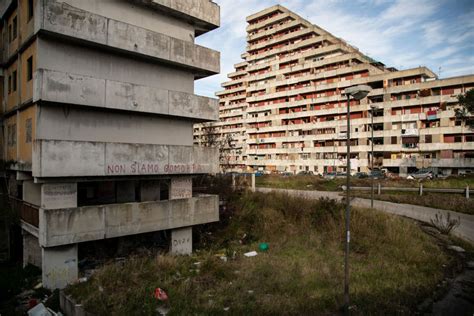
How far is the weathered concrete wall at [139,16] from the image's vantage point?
1079cm

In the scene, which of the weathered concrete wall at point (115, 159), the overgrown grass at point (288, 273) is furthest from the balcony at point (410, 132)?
the weathered concrete wall at point (115, 159)

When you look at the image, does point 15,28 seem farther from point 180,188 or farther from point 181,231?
point 181,231

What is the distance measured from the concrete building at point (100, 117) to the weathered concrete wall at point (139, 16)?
39 mm

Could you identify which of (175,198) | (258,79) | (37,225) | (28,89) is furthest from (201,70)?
(258,79)

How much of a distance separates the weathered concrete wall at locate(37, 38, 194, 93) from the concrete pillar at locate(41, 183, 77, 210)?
372 cm

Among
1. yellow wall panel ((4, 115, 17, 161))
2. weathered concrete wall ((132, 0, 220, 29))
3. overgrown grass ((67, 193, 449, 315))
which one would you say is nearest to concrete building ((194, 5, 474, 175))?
overgrown grass ((67, 193, 449, 315))

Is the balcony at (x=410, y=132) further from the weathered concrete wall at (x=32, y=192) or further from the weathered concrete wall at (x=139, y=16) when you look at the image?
the weathered concrete wall at (x=32, y=192)

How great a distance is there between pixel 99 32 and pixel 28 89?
311 centimetres

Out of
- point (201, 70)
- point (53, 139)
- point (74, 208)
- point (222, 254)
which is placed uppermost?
point (201, 70)

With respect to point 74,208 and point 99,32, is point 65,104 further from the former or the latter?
point 74,208

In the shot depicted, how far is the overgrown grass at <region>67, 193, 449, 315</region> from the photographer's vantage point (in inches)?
285

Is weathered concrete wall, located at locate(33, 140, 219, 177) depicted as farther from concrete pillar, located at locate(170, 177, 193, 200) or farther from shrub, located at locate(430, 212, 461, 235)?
shrub, located at locate(430, 212, 461, 235)

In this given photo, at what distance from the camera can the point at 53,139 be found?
31.7ft

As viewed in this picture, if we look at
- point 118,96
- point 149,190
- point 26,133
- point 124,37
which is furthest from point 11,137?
point 124,37
